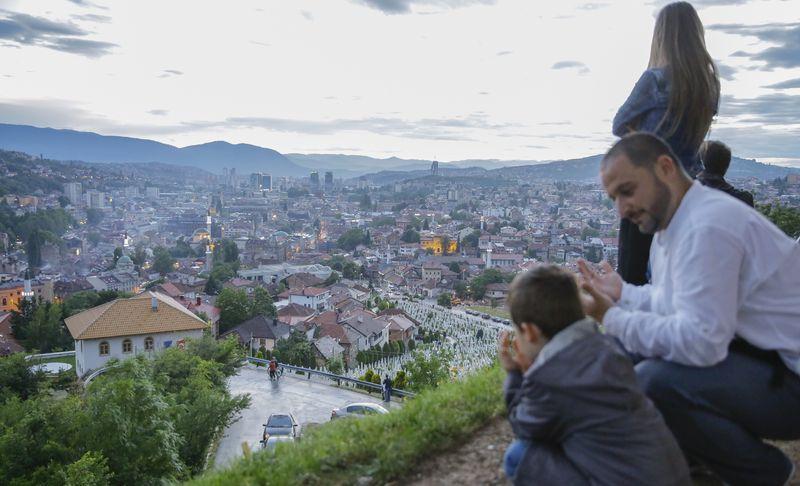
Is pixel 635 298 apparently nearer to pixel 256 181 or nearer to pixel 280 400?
pixel 280 400

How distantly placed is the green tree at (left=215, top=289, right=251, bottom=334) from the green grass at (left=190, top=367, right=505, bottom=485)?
3447 centimetres

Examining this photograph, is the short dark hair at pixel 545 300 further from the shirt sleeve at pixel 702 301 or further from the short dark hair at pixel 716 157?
the short dark hair at pixel 716 157

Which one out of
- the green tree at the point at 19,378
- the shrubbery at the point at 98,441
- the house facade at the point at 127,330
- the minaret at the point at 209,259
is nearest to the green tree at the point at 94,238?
the minaret at the point at 209,259

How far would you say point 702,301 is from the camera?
1.45 meters

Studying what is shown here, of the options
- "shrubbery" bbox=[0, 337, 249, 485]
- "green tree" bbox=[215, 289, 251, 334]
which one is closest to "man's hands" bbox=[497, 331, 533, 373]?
"shrubbery" bbox=[0, 337, 249, 485]

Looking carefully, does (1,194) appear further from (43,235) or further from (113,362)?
(113,362)

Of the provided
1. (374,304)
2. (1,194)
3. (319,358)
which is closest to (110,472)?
(319,358)

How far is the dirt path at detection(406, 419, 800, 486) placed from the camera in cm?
220

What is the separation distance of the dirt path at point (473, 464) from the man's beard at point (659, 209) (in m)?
1.06

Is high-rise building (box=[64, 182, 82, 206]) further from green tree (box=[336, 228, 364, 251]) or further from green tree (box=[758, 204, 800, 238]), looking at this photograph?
green tree (box=[758, 204, 800, 238])

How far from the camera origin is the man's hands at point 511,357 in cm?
157

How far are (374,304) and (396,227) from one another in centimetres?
5421

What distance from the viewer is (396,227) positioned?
345 ft

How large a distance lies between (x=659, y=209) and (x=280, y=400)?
1591 cm
